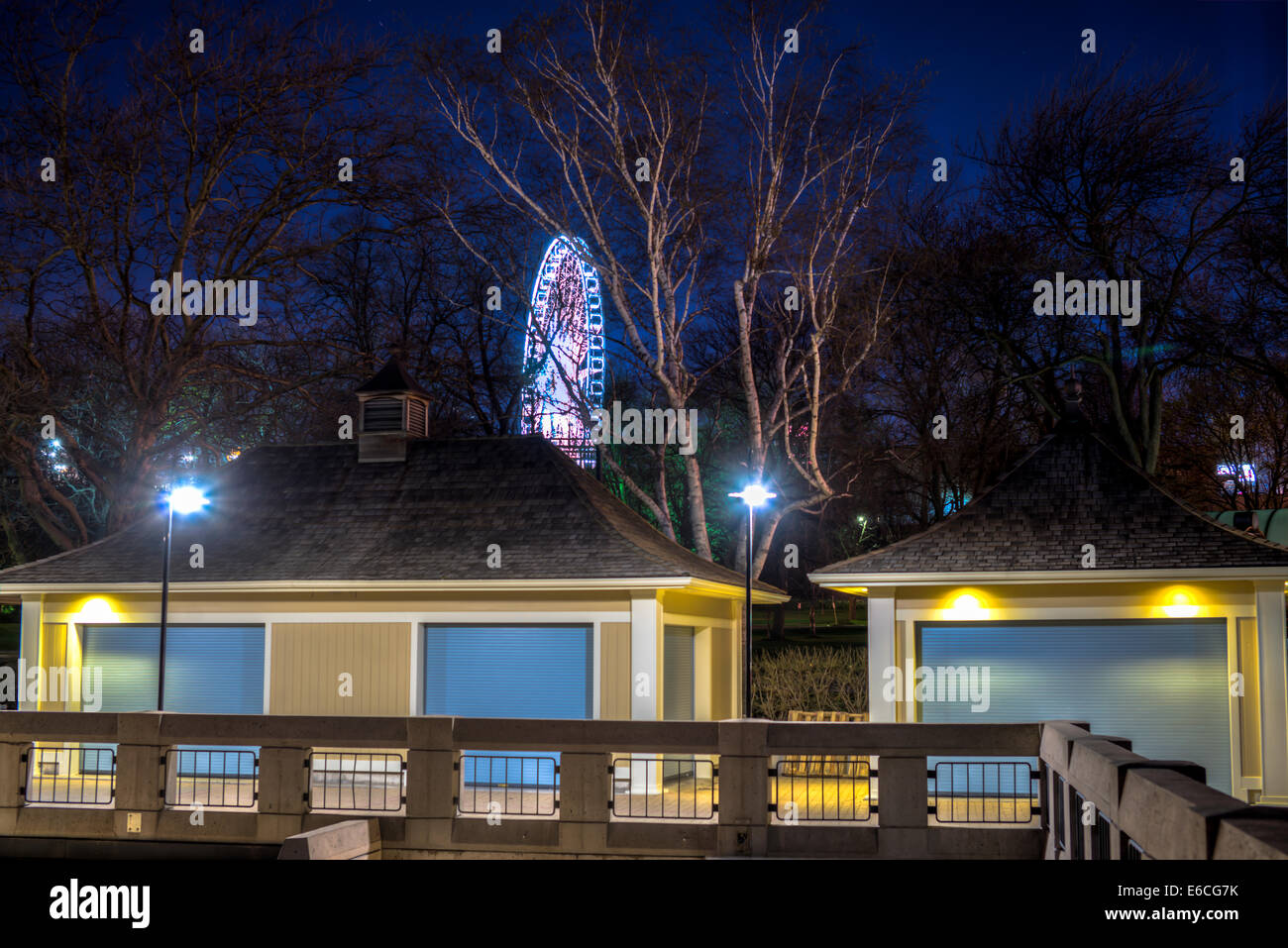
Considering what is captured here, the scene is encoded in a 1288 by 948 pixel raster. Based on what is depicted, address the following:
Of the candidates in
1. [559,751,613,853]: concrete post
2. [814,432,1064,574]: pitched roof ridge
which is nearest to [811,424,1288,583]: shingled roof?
[814,432,1064,574]: pitched roof ridge

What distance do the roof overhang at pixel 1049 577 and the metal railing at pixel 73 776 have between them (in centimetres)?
1017

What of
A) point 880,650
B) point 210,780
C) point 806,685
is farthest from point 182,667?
point 806,685

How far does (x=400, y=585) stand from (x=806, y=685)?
42.3 ft

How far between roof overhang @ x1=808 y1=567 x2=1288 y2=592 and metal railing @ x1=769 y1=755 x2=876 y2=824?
249 cm

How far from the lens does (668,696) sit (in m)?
20.2

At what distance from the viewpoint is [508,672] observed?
63.9 ft

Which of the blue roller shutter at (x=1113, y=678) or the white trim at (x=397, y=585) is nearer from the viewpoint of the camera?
the blue roller shutter at (x=1113, y=678)

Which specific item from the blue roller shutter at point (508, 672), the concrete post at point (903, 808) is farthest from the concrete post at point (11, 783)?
the concrete post at point (903, 808)

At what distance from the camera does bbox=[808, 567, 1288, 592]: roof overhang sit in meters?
17.7

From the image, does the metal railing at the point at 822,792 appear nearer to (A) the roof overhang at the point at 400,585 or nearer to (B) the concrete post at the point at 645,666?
(B) the concrete post at the point at 645,666

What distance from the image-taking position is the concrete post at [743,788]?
14383 millimetres

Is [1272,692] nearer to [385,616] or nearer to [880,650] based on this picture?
[880,650]

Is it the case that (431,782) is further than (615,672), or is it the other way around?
(615,672)

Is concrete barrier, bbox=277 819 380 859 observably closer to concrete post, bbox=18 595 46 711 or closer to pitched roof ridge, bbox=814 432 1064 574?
pitched roof ridge, bbox=814 432 1064 574
